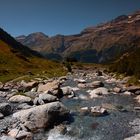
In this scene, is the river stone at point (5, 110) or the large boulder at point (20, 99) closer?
the river stone at point (5, 110)

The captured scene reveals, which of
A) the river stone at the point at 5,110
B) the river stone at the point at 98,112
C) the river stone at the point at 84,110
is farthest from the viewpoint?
the river stone at the point at 84,110

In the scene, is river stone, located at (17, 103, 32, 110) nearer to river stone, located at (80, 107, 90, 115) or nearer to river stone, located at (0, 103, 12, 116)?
river stone, located at (0, 103, 12, 116)

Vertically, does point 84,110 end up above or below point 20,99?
below

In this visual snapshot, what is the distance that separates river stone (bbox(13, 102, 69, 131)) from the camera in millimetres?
30578

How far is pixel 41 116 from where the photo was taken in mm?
31219

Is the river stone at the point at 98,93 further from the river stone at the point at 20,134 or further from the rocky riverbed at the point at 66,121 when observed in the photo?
the river stone at the point at 20,134

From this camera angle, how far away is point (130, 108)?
4166 cm

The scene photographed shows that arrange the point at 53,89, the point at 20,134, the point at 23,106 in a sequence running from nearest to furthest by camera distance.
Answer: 1. the point at 20,134
2. the point at 23,106
3. the point at 53,89

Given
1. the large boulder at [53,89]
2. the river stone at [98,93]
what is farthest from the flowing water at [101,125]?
the river stone at [98,93]

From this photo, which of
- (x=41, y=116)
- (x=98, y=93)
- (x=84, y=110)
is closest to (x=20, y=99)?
(x=84, y=110)

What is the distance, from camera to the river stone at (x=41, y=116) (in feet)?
100

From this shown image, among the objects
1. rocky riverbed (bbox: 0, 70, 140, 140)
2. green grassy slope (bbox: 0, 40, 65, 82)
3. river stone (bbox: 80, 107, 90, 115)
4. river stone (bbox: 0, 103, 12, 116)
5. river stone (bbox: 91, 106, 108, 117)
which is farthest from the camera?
green grassy slope (bbox: 0, 40, 65, 82)

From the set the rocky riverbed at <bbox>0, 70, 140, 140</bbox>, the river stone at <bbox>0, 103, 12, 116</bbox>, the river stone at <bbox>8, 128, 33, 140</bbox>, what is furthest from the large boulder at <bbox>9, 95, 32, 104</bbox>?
the river stone at <bbox>8, 128, 33, 140</bbox>

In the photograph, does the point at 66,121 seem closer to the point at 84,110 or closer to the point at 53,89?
the point at 84,110
